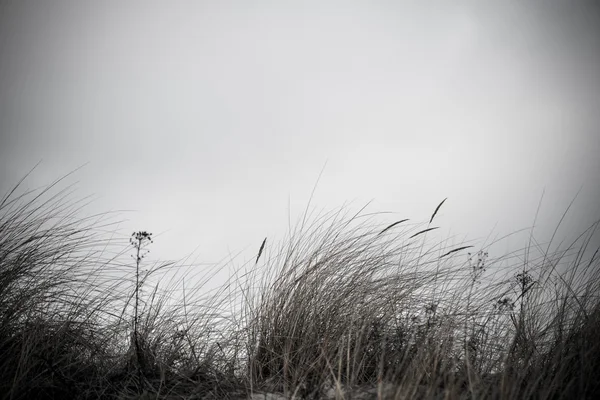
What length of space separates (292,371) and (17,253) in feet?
5.88

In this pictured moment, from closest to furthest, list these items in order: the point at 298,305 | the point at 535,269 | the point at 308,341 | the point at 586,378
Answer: the point at 586,378 → the point at 308,341 → the point at 298,305 → the point at 535,269

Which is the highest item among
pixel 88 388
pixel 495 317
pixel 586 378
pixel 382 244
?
pixel 382 244

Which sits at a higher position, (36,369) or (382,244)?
(382,244)

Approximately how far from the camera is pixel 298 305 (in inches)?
87.9

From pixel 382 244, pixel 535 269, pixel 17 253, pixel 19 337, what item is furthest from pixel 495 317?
pixel 17 253

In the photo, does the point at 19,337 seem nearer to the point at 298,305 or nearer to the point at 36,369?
the point at 36,369

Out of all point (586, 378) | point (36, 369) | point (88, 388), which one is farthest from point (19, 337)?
point (586, 378)

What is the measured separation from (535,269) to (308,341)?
1.63m

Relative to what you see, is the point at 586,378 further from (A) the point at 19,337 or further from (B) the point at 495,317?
(A) the point at 19,337

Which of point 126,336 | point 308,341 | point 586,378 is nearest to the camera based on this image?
point 586,378

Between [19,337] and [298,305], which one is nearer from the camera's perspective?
[19,337]

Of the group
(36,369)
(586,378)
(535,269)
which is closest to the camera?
(586,378)

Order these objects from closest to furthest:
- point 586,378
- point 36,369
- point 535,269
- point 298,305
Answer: point 586,378 < point 36,369 < point 298,305 < point 535,269

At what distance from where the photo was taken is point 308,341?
2037mm
